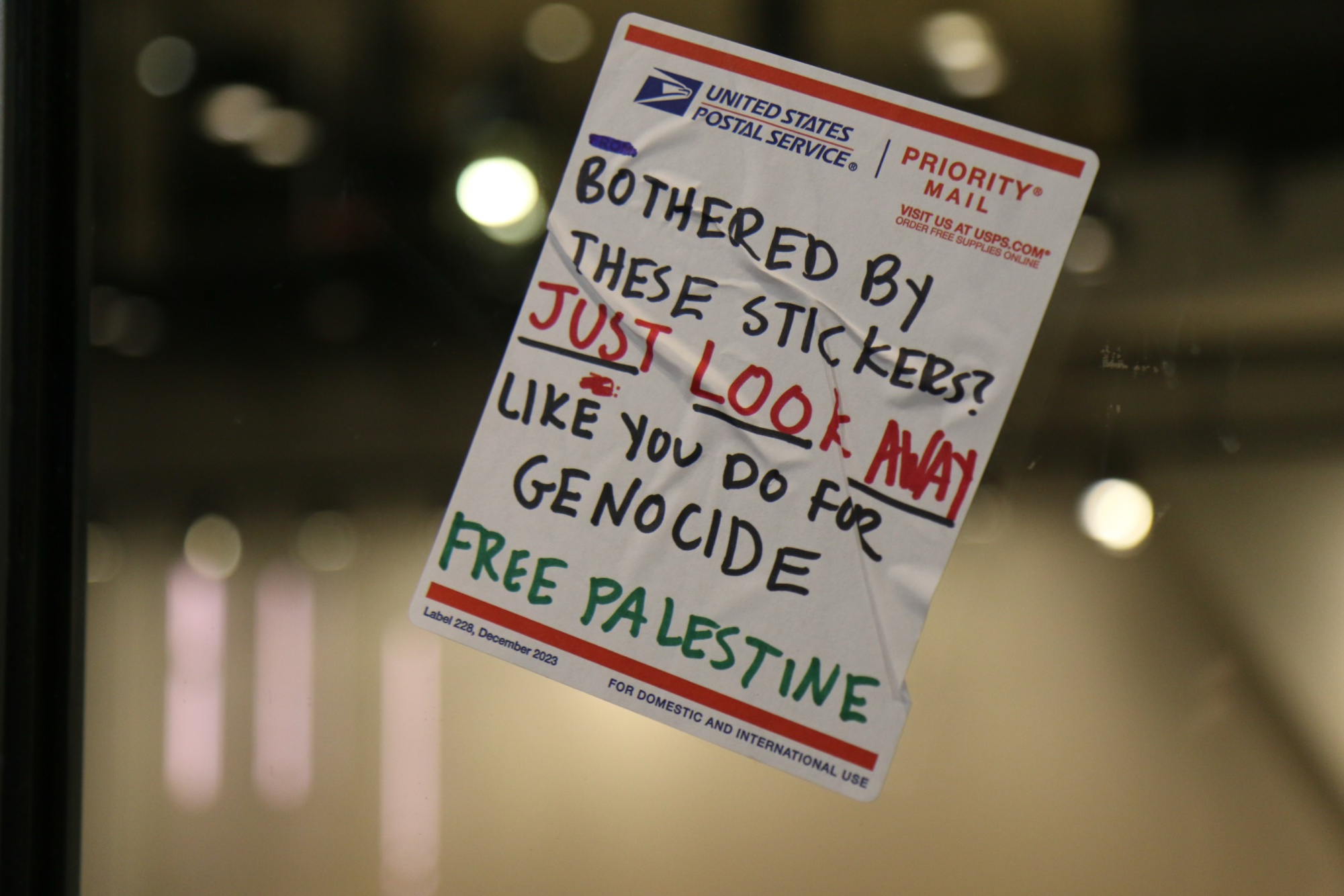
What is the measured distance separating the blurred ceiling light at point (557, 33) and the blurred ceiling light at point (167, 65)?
0.34 meters

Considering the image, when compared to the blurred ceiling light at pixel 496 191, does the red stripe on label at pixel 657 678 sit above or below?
below

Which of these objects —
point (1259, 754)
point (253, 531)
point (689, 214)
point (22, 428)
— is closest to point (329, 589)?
point (253, 531)

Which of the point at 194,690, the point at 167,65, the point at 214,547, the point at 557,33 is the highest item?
the point at 557,33

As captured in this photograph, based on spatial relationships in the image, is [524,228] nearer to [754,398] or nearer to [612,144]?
[612,144]

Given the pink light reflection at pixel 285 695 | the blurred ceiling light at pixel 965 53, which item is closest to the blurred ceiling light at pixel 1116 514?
the blurred ceiling light at pixel 965 53

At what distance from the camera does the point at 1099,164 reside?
0.78 metres

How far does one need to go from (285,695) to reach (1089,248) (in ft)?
2.61

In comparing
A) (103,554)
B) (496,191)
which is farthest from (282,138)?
(103,554)

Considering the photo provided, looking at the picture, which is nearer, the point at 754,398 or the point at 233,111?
the point at 754,398

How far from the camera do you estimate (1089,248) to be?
30.5 inches

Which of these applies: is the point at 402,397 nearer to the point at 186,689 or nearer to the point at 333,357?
the point at 333,357

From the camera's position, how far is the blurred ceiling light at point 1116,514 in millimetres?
784

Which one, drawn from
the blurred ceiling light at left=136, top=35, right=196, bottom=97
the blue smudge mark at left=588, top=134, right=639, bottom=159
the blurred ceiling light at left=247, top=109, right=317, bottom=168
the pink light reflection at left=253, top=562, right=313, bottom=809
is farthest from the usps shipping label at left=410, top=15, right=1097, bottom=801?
the blurred ceiling light at left=136, top=35, right=196, bottom=97

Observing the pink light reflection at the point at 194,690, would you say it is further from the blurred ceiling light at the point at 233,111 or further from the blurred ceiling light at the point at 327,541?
the blurred ceiling light at the point at 233,111
